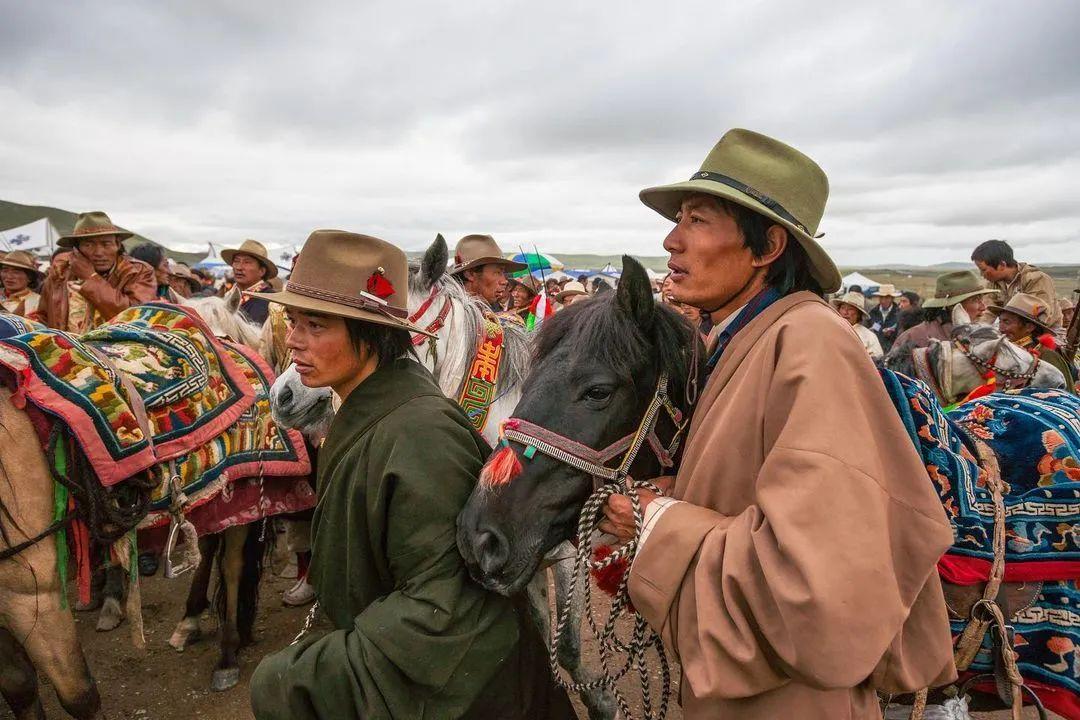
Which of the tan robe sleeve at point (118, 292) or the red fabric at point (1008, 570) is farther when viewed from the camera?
the tan robe sleeve at point (118, 292)

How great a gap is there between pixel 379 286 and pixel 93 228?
449 centimetres

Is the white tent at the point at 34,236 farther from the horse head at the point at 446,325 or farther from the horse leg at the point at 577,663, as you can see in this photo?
the horse leg at the point at 577,663

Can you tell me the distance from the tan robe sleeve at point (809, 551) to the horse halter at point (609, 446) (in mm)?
303

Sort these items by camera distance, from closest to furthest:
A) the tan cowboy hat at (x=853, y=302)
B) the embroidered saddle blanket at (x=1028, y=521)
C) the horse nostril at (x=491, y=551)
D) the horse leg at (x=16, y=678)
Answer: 1. the horse nostril at (x=491, y=551)
2. the embroidered saddle blanket at (x=1028, y=521)
3. the horse leg at (x=16, y=678)
4. the tan cowboy hat at (x=853, y=302)

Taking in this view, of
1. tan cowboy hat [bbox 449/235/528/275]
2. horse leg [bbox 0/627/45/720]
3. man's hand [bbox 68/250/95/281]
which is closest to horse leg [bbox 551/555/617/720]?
horse leg [bbox 0/627/45/720]

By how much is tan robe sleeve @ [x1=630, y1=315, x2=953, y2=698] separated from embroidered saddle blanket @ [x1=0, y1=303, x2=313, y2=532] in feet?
8.61

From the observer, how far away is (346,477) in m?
1.60

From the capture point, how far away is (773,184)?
1.51m

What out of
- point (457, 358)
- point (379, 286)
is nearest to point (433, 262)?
point (457, 358)

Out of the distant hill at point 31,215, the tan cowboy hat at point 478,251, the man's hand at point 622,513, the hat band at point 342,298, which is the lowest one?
Result: the man's hand at point 622,513

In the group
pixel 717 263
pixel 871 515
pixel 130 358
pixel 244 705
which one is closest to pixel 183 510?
pixel 130 358

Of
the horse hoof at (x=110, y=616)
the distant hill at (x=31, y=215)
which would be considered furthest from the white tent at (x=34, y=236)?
the distant hill at (x=31, y=215)

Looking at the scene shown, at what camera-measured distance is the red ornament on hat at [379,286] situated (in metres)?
1.79

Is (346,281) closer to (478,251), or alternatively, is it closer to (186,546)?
(186,546)
